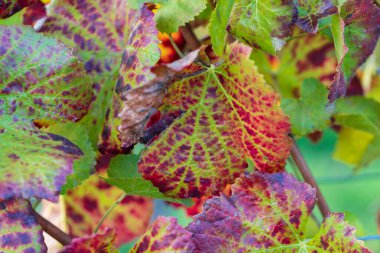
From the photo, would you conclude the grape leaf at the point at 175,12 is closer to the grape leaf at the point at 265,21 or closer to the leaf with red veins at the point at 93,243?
the grape leaf at the point at 265,21

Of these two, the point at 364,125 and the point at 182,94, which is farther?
the point at 364,125

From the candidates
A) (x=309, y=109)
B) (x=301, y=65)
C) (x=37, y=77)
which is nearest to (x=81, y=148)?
(x=37, y=77)

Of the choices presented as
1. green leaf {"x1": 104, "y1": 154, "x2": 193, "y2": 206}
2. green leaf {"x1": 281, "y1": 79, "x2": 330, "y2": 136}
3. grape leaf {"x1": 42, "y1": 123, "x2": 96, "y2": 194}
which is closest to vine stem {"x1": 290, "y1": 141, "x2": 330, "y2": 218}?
green leaf {"x1": 281, "y1": 79, "x2": 330, "y2": 136}

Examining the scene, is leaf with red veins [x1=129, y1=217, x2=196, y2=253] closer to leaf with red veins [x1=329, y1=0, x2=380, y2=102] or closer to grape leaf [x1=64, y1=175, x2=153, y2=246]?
leaf with red veins [x1=329, y1=0, x2=380, y2=102]

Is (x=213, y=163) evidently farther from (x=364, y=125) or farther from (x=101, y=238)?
(x=364, y=125)

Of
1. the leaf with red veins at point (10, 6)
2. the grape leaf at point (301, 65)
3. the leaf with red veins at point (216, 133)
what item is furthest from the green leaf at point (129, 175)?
the grape leaf at point (301, 65)

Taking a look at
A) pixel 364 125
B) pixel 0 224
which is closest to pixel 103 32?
pixel 0 224
